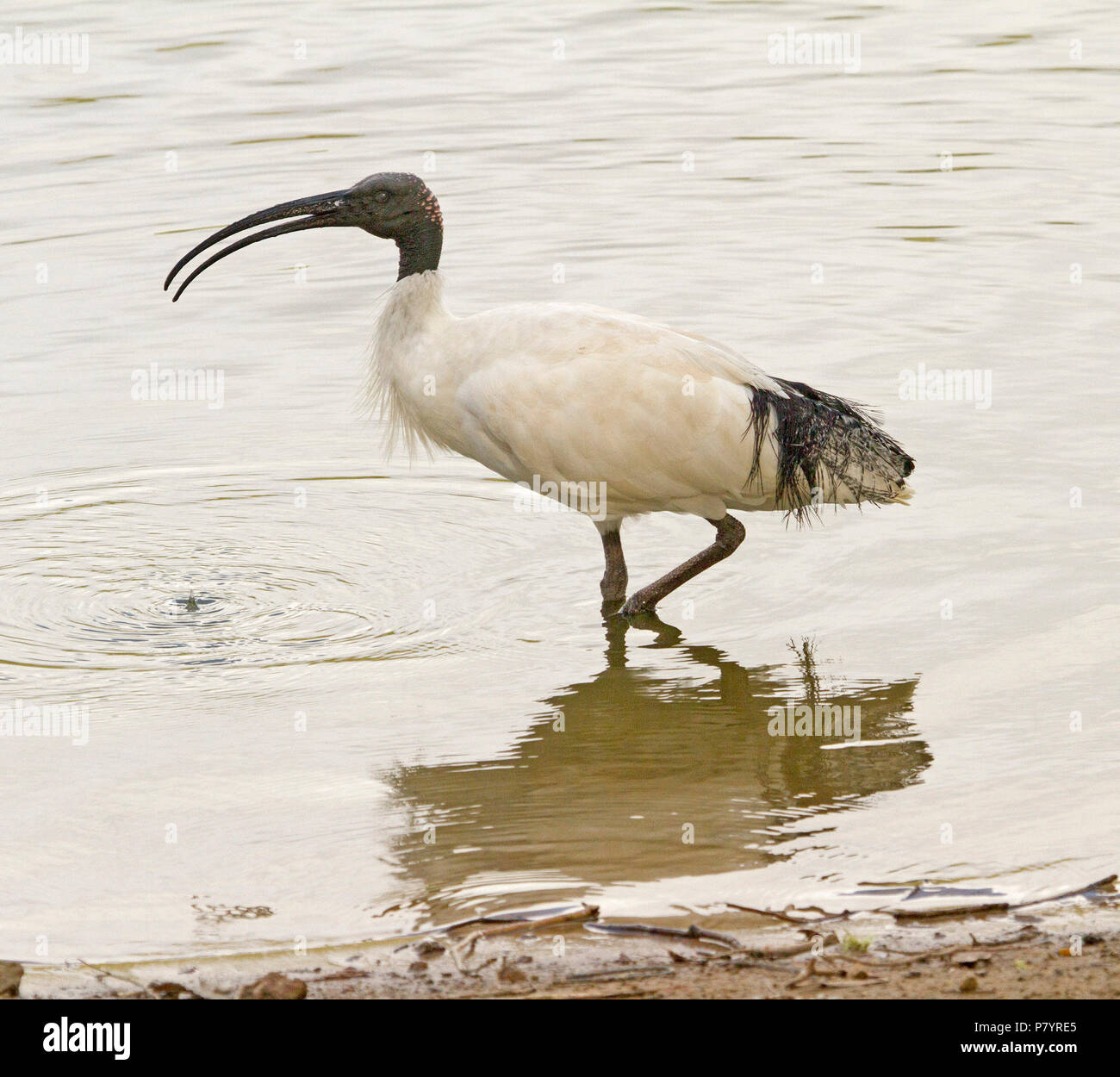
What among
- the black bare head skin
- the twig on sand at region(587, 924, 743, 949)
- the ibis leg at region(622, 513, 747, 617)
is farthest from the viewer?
the black bare head skin

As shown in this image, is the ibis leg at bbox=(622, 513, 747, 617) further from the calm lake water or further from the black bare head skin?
the black bare head skin

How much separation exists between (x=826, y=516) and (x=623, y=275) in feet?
14.7

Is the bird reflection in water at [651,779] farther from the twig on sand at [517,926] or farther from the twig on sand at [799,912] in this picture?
the twig on sand at [799,912]

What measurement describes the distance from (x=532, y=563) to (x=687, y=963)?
4107 mm

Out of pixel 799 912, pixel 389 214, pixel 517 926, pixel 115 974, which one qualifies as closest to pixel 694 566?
pixel 389 214

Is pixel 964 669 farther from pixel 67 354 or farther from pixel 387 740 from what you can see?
pixel 67 354

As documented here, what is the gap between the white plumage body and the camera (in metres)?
7.62

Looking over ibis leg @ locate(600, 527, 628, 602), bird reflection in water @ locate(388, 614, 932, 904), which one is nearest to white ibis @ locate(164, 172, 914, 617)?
ibis leg @ locate(600, 527, 628, 602)

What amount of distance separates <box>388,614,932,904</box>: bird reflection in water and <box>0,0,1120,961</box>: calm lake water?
0.02 m

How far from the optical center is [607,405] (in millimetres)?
7633

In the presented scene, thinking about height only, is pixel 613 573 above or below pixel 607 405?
below

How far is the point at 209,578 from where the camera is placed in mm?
8281

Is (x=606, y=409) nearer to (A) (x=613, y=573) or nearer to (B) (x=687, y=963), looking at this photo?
(A) (x=613, y=573)
